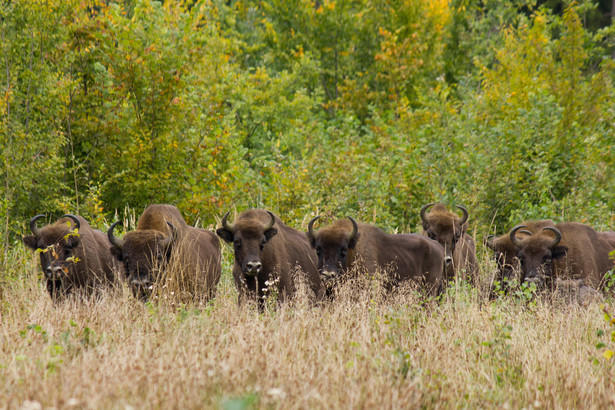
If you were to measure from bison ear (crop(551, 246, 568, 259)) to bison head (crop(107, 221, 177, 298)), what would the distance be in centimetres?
637

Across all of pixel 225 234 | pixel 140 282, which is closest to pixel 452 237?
pixel 225 234

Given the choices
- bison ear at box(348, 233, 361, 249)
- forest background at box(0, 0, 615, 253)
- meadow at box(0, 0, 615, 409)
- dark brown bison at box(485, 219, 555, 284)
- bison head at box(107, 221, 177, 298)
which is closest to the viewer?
meadow at box(0, 0, 615, 409)

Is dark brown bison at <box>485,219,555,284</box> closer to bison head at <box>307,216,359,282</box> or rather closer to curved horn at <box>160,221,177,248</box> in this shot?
bison head at <box>307,216,359,282</box>

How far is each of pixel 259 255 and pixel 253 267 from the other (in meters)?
0.37

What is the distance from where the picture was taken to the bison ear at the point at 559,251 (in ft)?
38.9

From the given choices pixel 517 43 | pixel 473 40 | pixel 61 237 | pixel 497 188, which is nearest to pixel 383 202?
pixel 497 188

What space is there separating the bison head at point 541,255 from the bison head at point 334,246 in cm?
313

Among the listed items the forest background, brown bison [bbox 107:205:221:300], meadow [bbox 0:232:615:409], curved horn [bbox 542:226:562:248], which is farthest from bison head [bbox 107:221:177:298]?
curved horn [bbox 542:226:562:248]

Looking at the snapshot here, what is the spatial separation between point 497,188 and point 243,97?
31.9 ft

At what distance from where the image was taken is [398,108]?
90.2 feet

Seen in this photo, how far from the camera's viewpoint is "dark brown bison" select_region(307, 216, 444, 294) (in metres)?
10.8

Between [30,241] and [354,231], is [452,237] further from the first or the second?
[30,241]

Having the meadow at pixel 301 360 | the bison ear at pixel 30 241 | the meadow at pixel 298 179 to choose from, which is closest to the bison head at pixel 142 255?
the meadow at pixel 298 179

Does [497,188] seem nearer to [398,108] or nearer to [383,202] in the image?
[383,202]
